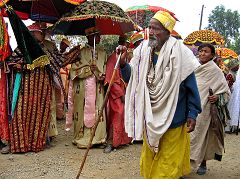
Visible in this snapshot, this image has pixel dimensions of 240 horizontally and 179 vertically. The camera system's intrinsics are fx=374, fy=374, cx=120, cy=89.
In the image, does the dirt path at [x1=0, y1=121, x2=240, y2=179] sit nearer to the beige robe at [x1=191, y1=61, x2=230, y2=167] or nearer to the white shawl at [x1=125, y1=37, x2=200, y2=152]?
the beige robe at [x1=191, y1=61, x2=230, y2=167]

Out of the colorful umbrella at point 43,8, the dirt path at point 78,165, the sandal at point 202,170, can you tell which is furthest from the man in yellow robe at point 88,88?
the sandal at point 202,170

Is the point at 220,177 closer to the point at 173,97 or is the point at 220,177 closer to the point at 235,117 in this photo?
the point at 173,97

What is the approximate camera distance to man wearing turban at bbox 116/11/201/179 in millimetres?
3807

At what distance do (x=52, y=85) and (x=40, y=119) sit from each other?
0.65m

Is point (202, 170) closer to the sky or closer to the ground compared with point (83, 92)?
closer to the ground

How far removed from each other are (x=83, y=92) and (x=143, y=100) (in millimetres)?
3045

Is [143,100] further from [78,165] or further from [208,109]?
[78,165]

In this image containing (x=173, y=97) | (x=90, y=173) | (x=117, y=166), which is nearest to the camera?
(x=173, y=97)

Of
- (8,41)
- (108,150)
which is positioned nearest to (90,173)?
(108,150)

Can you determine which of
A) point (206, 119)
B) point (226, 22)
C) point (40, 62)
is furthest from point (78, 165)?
point (226, 22)

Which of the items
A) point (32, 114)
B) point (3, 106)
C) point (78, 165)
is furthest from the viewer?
point (32, 114)

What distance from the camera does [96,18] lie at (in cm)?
632

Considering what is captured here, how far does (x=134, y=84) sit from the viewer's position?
4.00 m

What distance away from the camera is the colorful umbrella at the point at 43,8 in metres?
6.78
